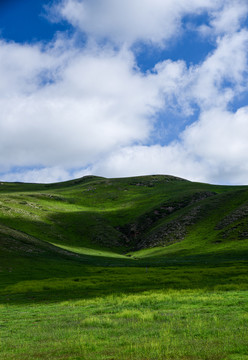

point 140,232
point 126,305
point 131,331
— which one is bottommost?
point 140,232

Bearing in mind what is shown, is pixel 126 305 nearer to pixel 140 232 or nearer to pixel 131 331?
pixel 131 331

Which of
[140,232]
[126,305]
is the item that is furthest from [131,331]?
[140,232]

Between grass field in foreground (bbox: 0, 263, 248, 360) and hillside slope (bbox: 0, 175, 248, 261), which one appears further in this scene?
hillside slope (bbox: 0, 175, 248, 261)

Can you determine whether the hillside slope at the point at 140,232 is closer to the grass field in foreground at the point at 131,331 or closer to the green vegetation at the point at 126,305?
the green vegetation at the point at 126,305

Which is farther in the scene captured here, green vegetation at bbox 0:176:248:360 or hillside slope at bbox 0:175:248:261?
hillside slope at bbox 0:175:248:261

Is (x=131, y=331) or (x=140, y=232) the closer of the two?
(x=131, y=331)

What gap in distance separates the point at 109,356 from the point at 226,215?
150034 millimetres

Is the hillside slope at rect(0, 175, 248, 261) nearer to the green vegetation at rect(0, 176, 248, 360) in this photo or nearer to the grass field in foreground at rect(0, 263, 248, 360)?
the green vegetation at rect(0, 176, 248, 360)

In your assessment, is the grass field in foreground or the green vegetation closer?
the grass field in foreground

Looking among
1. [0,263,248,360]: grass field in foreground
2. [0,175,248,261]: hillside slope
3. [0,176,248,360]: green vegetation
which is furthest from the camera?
[0,175,248,261]: hillside slope

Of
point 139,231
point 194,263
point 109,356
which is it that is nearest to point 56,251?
point 194,263

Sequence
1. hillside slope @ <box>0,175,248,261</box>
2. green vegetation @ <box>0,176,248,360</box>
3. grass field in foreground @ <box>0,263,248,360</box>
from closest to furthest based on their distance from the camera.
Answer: grass field in foreground @ <box>0,263,248,360</box> → green vegetation @ <box>0,176,248,360</box> → hillside slope @ <box>0,175,248,261</box>

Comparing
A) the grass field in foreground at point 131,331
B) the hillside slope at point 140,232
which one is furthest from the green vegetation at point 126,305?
the hillside slope at point 140,232

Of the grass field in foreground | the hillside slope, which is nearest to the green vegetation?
the grass field in foreground
